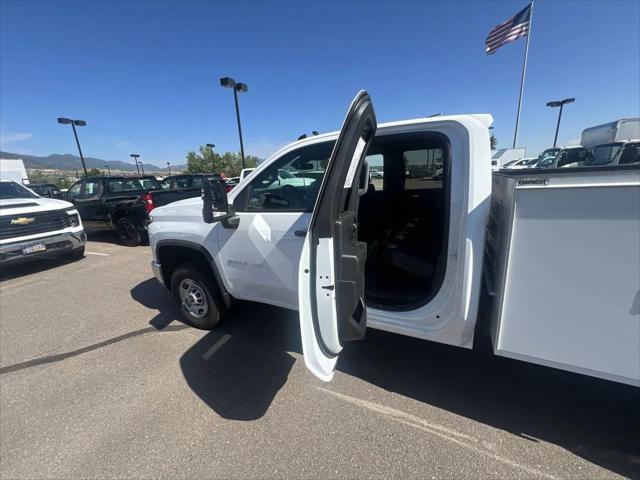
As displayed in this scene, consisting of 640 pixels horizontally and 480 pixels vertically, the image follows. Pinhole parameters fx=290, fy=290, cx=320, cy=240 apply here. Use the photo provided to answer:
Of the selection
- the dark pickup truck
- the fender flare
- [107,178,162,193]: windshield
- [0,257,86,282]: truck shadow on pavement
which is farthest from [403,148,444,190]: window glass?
[107,178,162,193]: windshield

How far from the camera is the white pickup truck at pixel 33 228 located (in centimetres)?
474

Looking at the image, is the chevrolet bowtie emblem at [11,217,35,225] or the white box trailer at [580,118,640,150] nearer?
the chevrolet bowtie emblem at [11,217,35,225]

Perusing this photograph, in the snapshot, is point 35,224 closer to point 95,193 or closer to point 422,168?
point 95,193

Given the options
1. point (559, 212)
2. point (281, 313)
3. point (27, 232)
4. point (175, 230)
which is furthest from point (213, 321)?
point (27, 232)

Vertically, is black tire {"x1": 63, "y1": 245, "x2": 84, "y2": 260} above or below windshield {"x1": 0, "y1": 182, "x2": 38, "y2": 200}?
below

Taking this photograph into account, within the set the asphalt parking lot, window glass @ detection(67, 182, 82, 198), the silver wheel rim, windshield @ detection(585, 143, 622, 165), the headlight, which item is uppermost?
windshield @ detection(585, 143, 622, 165)

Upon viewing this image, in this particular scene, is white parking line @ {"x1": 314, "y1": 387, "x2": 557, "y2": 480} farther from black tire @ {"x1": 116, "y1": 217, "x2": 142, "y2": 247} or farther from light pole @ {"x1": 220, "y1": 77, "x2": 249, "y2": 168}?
light pole @ {"x1": 220, "y1": 77, "x2": 249, "y2": 168}

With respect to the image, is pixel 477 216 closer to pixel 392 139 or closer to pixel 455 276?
pixel 455 276

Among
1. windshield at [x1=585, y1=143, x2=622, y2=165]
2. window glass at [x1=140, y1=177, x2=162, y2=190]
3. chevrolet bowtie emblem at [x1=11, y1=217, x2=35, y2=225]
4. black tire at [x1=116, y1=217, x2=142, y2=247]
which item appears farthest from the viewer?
windshield at [x1=585, y1=143, x2=622, y2=165]

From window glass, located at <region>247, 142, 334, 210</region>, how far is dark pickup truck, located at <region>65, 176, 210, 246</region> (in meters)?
5.17

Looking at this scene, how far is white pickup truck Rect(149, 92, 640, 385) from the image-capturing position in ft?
4.35

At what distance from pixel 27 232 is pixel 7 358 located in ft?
10.4

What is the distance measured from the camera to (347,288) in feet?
5.59

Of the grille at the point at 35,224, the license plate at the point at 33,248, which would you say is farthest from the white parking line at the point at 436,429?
the grille at the point at 35,224
